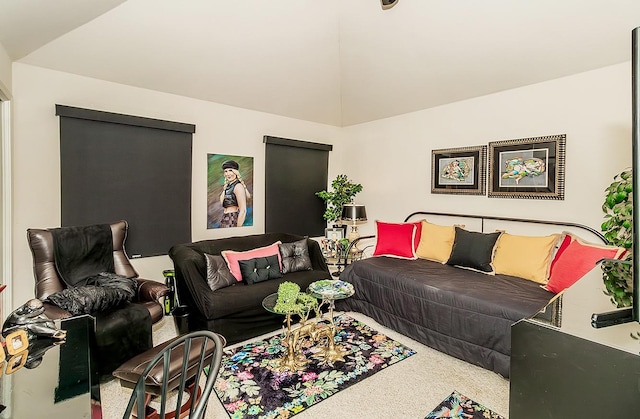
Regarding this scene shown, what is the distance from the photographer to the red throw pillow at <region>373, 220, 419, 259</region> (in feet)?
13.0

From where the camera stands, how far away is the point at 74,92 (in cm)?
317

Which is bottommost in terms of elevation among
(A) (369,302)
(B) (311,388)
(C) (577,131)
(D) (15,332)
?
(B) (311,388)

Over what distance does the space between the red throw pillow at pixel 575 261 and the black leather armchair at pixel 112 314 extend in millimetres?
3353

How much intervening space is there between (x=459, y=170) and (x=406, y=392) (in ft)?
9.22

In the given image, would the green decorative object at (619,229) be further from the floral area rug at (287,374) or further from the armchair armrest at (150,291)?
the armchair armrest at (150,291)

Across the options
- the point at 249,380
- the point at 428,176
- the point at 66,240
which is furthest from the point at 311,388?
the point at 428,176

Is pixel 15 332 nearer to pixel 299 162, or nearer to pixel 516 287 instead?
pixel 516 287

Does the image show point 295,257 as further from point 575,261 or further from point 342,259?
point 575,261

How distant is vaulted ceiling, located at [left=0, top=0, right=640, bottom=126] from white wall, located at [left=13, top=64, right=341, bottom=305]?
134 mm

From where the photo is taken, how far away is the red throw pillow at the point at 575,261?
2465 millimetres

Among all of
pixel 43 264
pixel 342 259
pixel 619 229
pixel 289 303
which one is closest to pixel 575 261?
pixel 619 229

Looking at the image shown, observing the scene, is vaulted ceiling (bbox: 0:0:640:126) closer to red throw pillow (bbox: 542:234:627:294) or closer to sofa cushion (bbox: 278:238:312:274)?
red throw pillow (bbox: 542:234:627:294)

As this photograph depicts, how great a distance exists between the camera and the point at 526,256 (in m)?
3.06

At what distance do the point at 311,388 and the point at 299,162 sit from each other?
3427 mm
